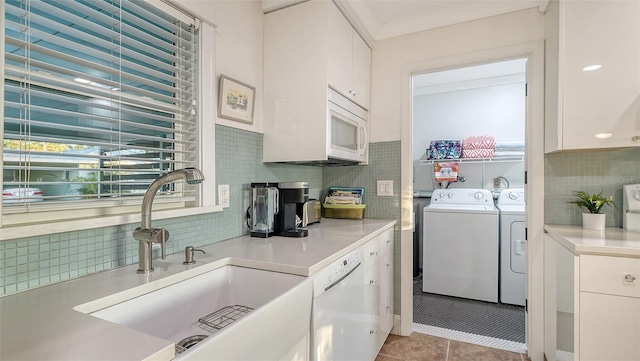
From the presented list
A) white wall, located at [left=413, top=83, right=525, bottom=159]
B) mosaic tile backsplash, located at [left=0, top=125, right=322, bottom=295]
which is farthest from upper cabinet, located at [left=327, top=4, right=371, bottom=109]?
white wall, located at [left=413, top=83, right=525, bottom=159]

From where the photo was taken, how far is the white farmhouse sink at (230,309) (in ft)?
2.43

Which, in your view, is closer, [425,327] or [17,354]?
[17,354]

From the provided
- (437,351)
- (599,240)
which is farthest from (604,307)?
(437,351)

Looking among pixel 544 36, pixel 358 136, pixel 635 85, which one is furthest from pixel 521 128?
pixel 358 136

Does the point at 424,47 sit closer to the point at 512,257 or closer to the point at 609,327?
the point at 609,327

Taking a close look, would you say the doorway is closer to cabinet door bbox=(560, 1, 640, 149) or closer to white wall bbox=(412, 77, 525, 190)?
white wall bbox=(412, 77, 525, 190)

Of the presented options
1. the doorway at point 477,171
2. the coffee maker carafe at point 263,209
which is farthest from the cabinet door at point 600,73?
the coffee maker carafe at point 263,209

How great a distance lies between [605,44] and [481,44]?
27.6 inches

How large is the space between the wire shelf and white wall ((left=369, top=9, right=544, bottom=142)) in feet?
5.71

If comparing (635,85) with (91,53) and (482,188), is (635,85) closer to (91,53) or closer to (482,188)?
(482,188)

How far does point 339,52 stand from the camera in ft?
6.08

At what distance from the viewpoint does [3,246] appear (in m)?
0.83

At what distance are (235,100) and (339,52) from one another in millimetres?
722

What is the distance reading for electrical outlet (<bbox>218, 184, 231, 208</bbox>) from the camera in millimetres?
1530
